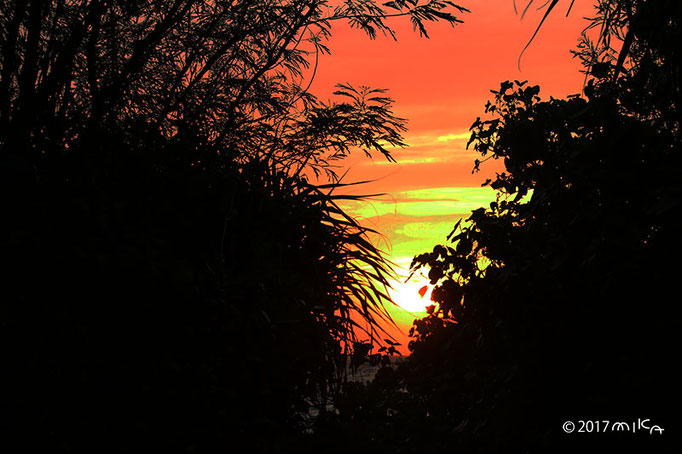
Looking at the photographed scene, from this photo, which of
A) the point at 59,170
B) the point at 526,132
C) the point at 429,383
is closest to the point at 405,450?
the point at 429,383

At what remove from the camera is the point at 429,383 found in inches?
163

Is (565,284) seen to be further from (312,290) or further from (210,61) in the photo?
(210,61)

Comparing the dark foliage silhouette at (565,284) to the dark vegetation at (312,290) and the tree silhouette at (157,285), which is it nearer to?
the dark vegetation at (312,290)

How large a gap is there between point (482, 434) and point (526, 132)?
1.86m

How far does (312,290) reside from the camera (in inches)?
152

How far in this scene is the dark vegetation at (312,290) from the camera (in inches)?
109

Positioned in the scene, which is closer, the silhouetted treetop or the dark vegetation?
the dark vegetation

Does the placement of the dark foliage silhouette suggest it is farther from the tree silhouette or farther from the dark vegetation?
the tree silhouette

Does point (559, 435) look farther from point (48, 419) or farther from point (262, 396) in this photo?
point (48, 419)

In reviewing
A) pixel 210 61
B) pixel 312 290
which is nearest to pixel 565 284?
pixel 312 290

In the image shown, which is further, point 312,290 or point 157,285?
point 312,290

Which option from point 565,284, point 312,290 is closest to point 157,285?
point 312,290

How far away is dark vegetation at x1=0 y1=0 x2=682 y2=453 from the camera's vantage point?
2.77 metres

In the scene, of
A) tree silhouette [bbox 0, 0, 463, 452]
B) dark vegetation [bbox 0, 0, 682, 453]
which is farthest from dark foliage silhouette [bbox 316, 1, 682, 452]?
tree silhouette [bbox 0, 0, 463, 452]
